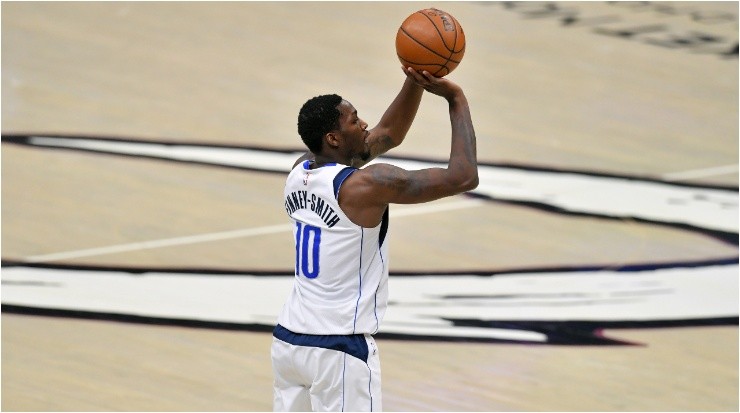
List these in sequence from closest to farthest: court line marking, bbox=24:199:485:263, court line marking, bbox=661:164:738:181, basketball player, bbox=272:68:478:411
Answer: basketball player, bbox=272:68:478:411 → court line marking, bbox=24:199:485:263 → court line marking, bbox=661:164:738:181

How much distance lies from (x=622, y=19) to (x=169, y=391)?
8.75 m

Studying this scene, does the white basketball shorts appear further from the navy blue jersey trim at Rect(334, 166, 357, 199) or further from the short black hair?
the short black hair

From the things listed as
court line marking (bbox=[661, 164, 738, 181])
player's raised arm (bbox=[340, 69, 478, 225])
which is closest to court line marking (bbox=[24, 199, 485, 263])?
court line marking (bbox=[661, 164, 738, 181])

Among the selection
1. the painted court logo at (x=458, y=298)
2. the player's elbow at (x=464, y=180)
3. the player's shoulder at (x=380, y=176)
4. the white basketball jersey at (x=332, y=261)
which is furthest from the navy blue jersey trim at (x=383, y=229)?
the painted court logo at (x=458, y=298)

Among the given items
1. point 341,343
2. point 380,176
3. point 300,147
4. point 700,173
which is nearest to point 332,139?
point 380,176

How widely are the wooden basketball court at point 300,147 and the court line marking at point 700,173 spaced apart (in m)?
0.03

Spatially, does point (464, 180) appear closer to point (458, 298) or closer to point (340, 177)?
point (340, 177)

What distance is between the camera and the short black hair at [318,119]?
4223 millimetres

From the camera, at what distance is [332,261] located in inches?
167

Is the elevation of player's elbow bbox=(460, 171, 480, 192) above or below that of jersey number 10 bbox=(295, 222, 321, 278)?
above

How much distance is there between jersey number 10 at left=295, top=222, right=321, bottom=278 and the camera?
168 inches

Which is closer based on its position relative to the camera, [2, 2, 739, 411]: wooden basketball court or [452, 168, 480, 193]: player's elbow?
[452, 168, 480, 193]: player's elbow

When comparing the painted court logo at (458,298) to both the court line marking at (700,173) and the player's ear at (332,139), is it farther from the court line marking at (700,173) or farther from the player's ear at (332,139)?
the player's ear at (332,139)

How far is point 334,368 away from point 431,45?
4.09 feet
